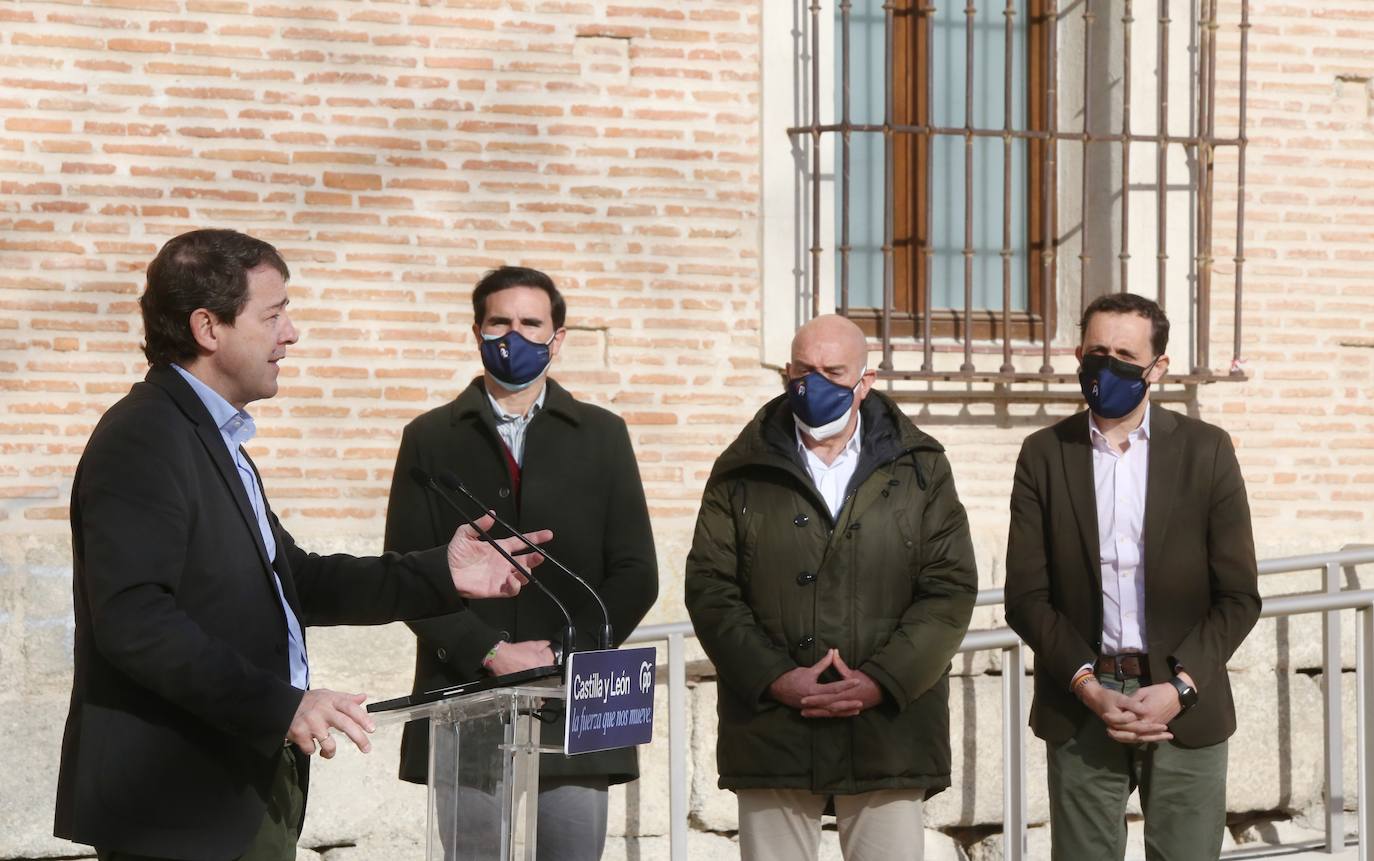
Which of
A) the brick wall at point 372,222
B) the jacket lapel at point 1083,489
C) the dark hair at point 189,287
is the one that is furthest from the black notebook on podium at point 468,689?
the brick wall at point 372,222

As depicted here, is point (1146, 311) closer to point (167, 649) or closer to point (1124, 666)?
point (1124, 666)

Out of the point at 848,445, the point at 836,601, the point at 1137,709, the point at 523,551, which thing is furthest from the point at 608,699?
the point at 1137,709

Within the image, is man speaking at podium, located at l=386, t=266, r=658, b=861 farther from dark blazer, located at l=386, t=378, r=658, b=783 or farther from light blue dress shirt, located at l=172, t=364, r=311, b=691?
light blue dress shirt, located at l=172, t=364, r=311, b=691

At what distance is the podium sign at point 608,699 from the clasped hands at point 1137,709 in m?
1.68

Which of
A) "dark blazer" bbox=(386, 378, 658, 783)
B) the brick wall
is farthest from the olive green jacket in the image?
the brick wall

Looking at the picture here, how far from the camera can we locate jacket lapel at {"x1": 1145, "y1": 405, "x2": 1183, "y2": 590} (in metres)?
4.68

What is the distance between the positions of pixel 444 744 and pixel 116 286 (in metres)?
4.01

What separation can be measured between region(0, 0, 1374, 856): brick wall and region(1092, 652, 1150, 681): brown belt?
2.60 m

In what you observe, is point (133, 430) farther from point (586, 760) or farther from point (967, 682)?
point (967, 682)

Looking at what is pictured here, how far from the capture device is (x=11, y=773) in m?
6.47

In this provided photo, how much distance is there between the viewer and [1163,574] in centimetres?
467

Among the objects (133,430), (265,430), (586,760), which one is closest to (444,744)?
(133,430)

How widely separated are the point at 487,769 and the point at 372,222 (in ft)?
13.4

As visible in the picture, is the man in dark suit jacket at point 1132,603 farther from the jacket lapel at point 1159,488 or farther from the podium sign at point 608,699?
the podium sign at point 608,699
